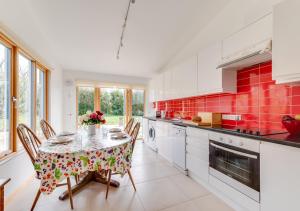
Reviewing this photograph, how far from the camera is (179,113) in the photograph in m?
3.94

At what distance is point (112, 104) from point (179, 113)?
2548 mm

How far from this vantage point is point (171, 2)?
2418 mm

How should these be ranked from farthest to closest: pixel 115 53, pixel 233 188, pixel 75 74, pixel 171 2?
1. pixel 75 74
2. pixel 115 53
3. pixel 171 2
4. pixel 233 188

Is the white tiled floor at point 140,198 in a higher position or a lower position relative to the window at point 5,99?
lower

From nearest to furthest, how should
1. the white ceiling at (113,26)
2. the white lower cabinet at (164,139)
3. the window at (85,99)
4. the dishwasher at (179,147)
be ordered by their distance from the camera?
the white ceiling at (113,26) < the dishwasher at (179,147) < the white lower cabinet at (164,139) < the window at (85,99)

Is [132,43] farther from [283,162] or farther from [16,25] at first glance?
[283,162]

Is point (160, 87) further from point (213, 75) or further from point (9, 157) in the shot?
point (9, 157)

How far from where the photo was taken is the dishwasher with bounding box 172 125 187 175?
→ 2.62m

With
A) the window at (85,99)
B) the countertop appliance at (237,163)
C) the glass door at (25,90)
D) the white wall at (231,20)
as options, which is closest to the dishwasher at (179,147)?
the countertop appliance at (237,163)

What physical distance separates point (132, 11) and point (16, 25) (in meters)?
1.67

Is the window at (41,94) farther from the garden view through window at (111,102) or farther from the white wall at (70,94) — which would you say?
the garden view through window at (111,102)

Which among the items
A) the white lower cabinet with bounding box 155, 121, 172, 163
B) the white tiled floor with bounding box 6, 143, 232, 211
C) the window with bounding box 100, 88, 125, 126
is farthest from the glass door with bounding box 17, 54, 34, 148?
the white lower cabinet with bounding box 155, 121, 172, 163

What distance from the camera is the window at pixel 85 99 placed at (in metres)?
4.88

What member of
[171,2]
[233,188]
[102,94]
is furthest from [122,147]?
[102,94]
